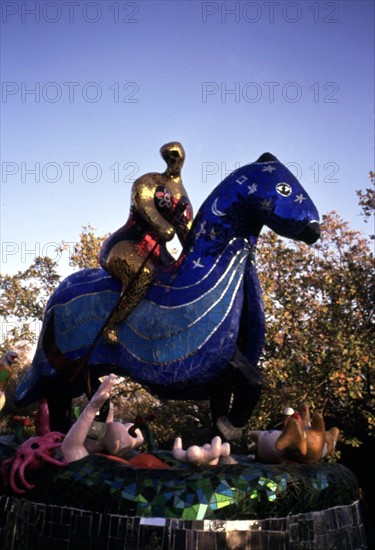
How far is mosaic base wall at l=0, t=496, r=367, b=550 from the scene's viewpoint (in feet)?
11.4

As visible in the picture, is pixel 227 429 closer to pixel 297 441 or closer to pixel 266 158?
pixel 297 441

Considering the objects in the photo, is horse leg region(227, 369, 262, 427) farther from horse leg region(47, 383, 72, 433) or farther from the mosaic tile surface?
horse leg region(47, 383, 72, 433)

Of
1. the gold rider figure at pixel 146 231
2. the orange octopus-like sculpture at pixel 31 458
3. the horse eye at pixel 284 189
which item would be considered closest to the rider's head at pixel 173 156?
the gold rider figure at pixel 146 231

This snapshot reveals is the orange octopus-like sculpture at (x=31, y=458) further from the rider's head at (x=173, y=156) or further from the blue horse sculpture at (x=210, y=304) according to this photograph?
the rider's head at (x=173, y=156)

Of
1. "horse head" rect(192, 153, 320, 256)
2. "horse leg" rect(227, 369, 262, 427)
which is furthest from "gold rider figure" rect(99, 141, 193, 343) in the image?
"horse leg" rect(227, 369, 262, 427)

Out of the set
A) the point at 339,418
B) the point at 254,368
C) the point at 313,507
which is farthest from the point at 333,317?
the point at 313,507

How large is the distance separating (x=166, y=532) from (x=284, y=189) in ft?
9.06

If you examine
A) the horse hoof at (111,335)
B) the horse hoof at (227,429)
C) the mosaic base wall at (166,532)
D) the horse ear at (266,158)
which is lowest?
Result: the mosaic base wall at (166,532)

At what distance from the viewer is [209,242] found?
5.05 m

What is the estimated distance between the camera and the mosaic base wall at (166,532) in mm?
3471

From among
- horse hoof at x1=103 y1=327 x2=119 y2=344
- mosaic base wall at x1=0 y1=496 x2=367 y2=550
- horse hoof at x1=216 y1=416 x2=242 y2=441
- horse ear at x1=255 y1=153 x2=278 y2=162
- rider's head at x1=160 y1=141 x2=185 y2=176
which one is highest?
rider's head at x1=160 y1=141 x2=185 y2=176

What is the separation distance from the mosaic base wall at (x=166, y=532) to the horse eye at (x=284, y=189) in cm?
239

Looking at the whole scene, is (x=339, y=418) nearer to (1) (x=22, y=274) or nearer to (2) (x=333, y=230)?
(2) (x=333, y=230)

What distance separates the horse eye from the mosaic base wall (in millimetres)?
2393
